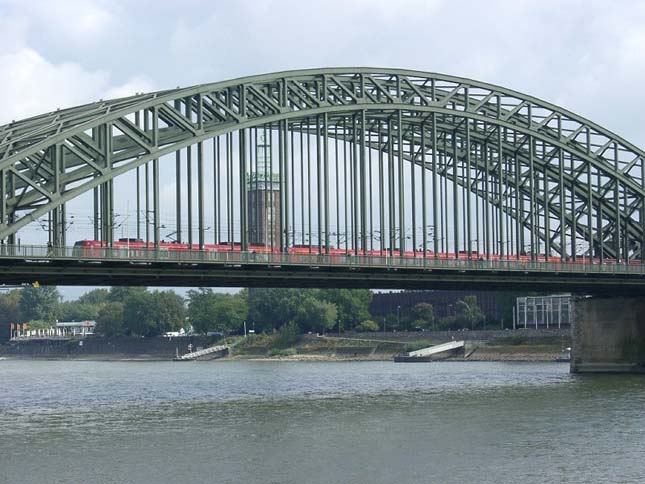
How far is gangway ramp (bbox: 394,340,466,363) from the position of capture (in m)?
171

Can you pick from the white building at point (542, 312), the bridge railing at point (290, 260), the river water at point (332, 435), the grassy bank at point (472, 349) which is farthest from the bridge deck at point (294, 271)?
the white building at point (542, 312)

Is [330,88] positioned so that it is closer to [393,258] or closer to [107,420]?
[393,258]

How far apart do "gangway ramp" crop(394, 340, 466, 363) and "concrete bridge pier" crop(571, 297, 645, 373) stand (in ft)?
192

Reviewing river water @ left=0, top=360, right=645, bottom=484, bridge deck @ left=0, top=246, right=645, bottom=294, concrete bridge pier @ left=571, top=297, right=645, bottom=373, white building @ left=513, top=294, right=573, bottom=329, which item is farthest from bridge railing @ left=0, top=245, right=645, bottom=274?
white building @ left=513, top=294, right=573, bottom=329

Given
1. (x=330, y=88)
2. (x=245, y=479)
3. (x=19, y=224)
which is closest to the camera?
(x=245, y=479)

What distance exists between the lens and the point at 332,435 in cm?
5719

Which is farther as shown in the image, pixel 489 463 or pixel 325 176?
pixel 325 176

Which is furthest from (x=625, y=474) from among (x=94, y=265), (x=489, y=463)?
(x=94, y=265)

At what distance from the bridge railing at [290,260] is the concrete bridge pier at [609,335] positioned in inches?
273

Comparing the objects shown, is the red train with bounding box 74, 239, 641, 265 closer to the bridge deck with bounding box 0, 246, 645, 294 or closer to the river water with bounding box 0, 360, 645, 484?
the bridge deck with bounding box 0, 246, 645, 294

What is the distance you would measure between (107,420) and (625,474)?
97.9ft

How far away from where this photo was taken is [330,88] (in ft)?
297

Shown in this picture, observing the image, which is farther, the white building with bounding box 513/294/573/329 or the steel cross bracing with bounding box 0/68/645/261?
the white building with bounding box 513/294/573/329

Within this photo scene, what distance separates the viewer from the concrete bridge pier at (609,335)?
4294 inches
